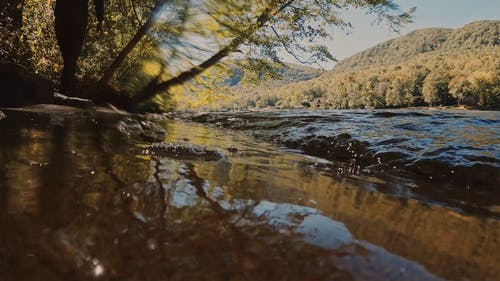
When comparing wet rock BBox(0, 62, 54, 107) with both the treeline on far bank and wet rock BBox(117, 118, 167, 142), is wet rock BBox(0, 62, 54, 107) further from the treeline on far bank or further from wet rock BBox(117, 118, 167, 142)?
the treeline on far bank

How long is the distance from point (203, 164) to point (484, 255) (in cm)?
193

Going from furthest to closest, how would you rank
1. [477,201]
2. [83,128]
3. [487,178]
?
[83,128] → [487,178] → [477,201]

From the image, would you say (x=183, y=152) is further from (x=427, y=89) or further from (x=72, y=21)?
(x=427, y=89)

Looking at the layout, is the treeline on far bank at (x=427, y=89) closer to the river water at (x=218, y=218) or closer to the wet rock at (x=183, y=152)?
the wet rock at (x=183, y=152)

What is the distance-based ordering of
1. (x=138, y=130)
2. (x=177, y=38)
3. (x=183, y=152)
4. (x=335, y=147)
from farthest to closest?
(x=177, y=38), (x=335, y=147), (x=138, y=130), (x=183, y=152)

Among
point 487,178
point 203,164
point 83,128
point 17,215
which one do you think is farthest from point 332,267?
point 83,128

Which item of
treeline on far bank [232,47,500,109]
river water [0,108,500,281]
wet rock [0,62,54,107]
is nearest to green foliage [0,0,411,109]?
wet rock [0,62,54,107]

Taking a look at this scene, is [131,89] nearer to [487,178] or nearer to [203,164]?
[203,164]

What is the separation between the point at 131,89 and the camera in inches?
458

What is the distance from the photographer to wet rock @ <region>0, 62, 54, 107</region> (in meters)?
5.31

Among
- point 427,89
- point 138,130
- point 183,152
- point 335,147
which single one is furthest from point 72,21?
point 427,89

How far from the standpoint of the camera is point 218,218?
143cm

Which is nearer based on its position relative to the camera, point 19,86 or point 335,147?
point 335,147

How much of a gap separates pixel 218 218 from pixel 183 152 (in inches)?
73.5
